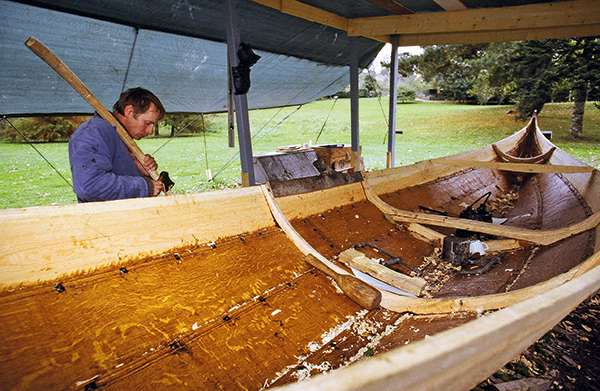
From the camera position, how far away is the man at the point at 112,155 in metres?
1.69

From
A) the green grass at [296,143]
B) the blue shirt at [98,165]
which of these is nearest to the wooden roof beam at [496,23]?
the green grass at [296,143]

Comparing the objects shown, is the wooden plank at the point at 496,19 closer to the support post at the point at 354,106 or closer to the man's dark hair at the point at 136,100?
the support post at the point at 354,106

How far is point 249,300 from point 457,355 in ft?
3.71

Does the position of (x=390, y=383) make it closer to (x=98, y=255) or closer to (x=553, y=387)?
(x=553, y=387)

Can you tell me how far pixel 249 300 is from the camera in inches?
63.4

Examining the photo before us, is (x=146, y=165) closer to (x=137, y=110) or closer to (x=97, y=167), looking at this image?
(x=137, y=110)

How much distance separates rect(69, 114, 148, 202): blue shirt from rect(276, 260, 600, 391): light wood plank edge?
1571mm

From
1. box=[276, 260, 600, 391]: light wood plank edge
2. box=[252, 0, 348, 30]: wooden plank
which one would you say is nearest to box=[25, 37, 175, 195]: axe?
box=[276, 260, 600, 391]: light wood plank edge

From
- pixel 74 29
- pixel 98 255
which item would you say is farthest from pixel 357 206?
pixel 74 29

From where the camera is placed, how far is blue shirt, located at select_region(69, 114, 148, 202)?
1.68 m

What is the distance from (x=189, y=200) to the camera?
1832mm

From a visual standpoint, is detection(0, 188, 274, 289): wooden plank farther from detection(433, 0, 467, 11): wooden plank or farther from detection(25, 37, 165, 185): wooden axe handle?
detection(433, 0, 467, 11): wooden plank

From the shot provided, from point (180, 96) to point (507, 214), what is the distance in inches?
223

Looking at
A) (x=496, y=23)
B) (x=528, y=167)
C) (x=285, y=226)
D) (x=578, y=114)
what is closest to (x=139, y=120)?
(x=285, y=226)
